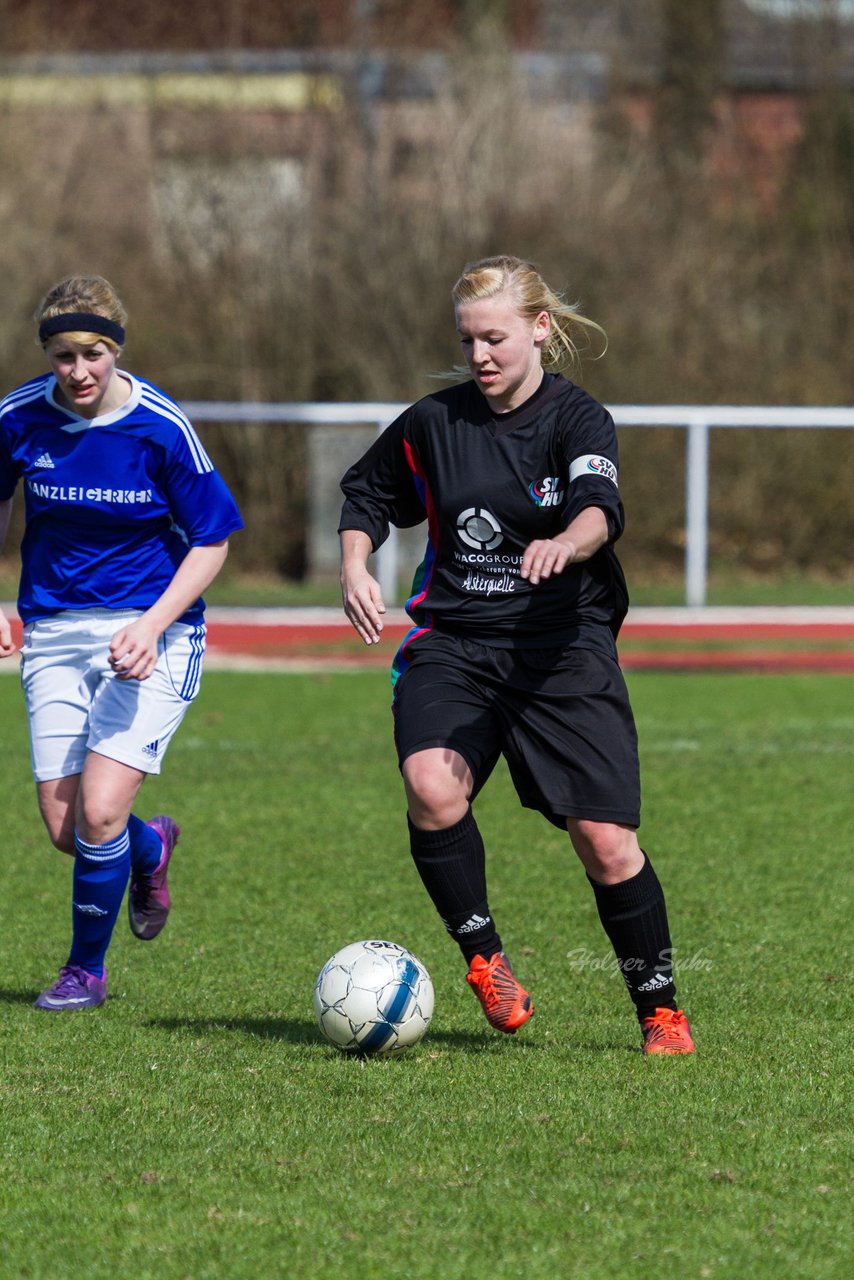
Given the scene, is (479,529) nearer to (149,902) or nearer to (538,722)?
(538,722)

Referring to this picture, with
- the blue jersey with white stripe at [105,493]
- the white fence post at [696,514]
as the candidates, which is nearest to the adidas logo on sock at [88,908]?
the blue jersey with white stripe at [105,493]

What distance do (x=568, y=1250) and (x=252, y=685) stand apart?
8.39 m

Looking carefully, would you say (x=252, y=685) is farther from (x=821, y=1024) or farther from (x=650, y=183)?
(x=650, y=183)

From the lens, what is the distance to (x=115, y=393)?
4.51 m

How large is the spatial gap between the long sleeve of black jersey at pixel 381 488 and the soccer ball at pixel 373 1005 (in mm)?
1023

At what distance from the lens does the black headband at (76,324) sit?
4270mm

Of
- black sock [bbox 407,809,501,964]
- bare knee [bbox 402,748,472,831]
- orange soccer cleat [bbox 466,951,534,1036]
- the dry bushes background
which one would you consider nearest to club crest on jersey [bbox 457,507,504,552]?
bare knee [bbox 402,748,472,831]

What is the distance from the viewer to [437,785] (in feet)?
13.1

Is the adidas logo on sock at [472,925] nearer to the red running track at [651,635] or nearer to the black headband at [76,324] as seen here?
the black headband at [76,324]

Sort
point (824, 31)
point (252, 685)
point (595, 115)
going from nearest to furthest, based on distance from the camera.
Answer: point (252, 685), point (595, 115), point (824, 31)

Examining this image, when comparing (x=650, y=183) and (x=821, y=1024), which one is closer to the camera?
(x=821, y=1024)

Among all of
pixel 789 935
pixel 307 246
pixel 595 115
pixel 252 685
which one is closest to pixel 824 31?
pixel 595 115

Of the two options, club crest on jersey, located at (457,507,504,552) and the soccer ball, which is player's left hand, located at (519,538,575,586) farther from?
the soccer ball

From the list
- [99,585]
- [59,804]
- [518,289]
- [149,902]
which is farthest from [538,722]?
[149,902]
